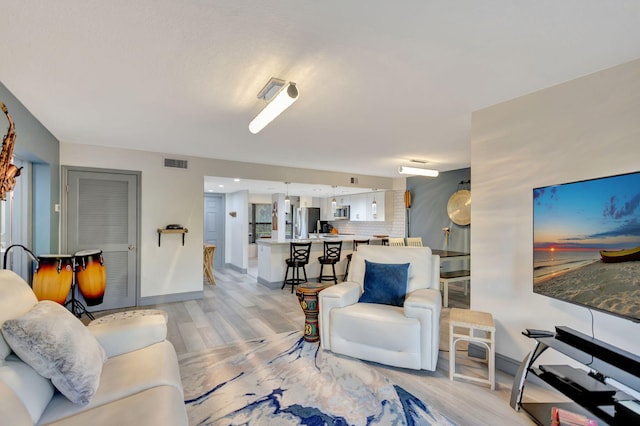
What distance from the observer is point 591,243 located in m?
1.88

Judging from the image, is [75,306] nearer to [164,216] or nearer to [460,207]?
[164,216]

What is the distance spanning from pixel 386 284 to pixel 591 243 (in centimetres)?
169

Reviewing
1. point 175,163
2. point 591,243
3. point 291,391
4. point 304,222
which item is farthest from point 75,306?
point 304,222

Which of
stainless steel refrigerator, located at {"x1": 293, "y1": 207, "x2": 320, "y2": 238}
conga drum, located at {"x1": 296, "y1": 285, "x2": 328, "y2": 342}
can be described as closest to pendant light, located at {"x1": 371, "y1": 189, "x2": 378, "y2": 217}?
stainless steel refrigerator, located at {"x1": 293, "y1": 207, "x2": 320, "y2": 238}

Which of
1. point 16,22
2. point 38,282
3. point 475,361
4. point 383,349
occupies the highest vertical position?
point 16,22

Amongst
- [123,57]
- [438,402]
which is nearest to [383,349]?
[438,402]

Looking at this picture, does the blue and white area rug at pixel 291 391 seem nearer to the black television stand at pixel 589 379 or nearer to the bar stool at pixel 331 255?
the black television stand at pixel 589 379

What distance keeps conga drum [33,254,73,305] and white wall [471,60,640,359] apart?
427cm

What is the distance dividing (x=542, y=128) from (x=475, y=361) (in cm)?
216

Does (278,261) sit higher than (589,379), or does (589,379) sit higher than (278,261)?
(278,261)

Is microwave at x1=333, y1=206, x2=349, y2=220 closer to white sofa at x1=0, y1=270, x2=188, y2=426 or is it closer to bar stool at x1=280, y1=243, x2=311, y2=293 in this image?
bar stool at x1=280, y1=243, x2=311, y2=293

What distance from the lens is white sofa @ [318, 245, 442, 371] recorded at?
2.57 m

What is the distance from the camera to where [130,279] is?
4582 mm

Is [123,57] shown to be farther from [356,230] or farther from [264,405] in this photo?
[356,230]
